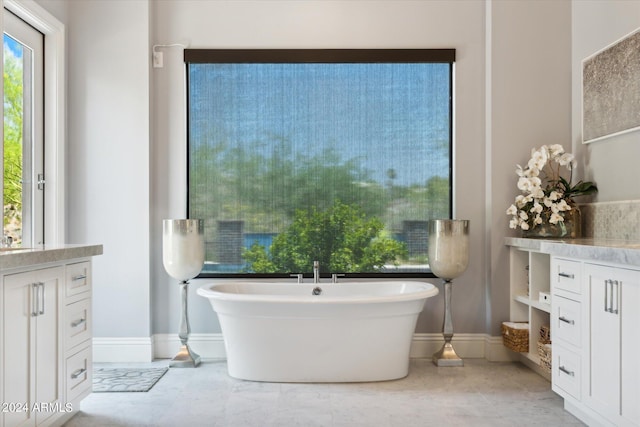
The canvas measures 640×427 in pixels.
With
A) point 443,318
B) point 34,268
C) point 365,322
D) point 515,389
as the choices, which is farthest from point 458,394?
point 34,268

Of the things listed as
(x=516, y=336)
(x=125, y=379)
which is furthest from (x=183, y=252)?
(x=516, y=336)

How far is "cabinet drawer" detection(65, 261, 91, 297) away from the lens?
2.86 meters

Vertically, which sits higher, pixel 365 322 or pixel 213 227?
pixel 213 227

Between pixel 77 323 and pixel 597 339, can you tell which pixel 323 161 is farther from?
pixel 597 339

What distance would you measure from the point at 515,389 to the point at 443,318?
91cm

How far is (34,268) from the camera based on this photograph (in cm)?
251

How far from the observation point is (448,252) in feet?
13.0

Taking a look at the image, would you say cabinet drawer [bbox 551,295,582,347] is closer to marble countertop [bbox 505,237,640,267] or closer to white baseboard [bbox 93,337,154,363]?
marble countertop [bbox 505,237,640,267]

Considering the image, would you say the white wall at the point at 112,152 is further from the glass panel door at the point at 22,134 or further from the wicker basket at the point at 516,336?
the wicker basket at the point at 516,336

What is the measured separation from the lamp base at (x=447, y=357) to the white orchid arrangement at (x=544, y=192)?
37.4 inches

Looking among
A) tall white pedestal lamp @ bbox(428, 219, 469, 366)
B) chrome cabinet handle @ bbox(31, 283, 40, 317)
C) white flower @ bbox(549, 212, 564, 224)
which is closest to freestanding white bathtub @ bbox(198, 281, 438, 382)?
tall white pedestal lamp @ bbox(428, 219, 469, 366)

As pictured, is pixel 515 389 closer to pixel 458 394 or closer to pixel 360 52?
pixel 458 394

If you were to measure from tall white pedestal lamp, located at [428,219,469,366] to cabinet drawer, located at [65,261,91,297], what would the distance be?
2.20 m

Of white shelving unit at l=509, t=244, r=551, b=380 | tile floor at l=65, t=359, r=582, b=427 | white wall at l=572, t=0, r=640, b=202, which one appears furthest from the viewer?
white shelving unit at l=509, t=244, r=551, b=380
